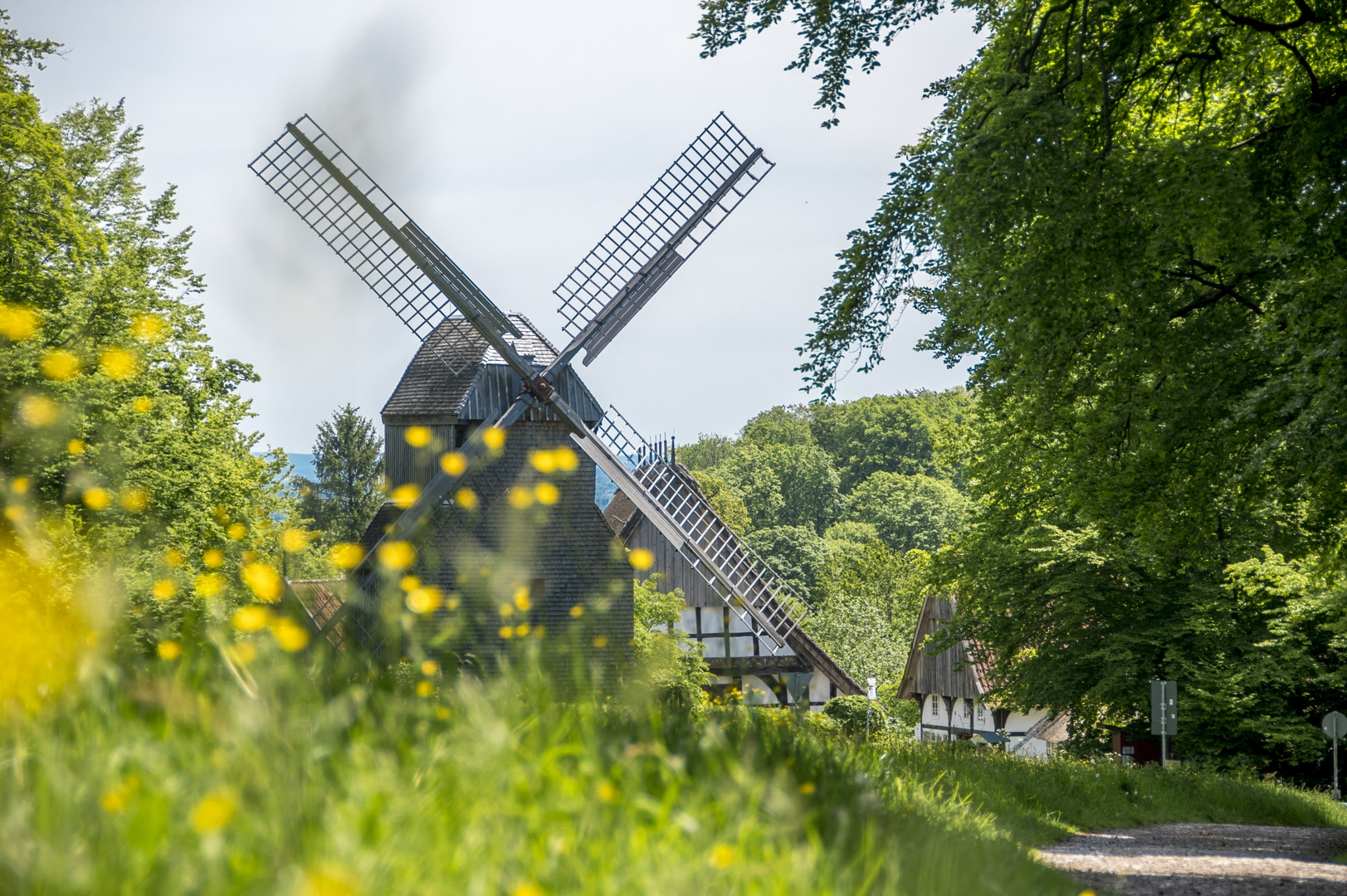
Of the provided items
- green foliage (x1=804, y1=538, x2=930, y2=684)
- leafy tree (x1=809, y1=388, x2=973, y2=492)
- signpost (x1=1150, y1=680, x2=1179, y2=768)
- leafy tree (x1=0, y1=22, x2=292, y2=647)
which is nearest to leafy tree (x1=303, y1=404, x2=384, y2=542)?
green foliage (x1=804, y1=538, x2=930, y2=684)

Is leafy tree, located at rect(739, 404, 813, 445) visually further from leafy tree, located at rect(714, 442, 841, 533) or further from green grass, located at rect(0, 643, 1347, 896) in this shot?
green grass, located at rect(0, 643, 1347, 896)

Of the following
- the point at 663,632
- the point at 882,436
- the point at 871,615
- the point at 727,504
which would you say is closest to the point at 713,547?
the point at 663,632

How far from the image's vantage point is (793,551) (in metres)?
69.2

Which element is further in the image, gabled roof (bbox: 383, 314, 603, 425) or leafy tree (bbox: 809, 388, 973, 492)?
leafy tree (bbox: 809, 388, 973, 492)

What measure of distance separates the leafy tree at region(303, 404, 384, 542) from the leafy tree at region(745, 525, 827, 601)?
2366 cm

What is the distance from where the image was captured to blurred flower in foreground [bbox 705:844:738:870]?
2506mm

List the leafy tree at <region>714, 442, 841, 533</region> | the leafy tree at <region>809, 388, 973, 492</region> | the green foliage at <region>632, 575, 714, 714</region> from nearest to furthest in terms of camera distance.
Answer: the green foliage at <region>632, 575, 714, 714</region>
the leafy tree at <region>714, 442, 841, 533</region>
the leafy tree at <region>809, 388, 973, 492</region>

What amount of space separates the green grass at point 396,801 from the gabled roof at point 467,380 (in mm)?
15901

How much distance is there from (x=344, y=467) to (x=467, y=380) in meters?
50.4

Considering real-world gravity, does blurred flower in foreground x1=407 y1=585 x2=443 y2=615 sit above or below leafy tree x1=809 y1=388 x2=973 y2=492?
below

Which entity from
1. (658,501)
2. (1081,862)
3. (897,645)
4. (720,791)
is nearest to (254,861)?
(720,791)

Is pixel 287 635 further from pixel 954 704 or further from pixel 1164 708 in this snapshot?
pixel 954 704

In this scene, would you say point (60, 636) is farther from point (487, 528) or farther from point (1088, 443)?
point (487, 528)

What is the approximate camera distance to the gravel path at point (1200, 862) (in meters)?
7.32
